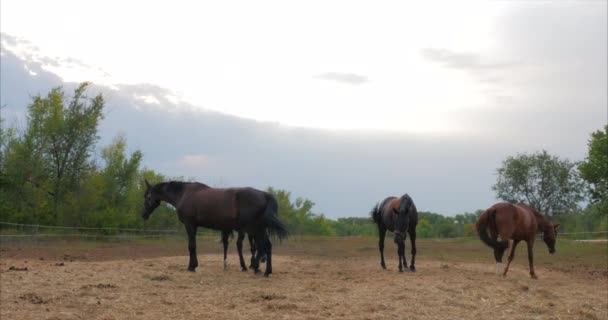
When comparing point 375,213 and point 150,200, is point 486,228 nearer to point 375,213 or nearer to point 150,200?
point 375,213

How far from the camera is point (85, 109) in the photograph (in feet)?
116

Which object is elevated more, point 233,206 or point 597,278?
point 233,206

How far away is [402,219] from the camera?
13125mm

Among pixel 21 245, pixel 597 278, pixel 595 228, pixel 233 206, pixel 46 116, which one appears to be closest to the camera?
pixel 233 206

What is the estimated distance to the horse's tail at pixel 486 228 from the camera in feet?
42.0

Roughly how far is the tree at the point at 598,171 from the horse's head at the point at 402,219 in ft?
55.3

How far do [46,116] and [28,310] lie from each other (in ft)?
95.1

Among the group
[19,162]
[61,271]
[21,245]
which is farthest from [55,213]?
[61,271]

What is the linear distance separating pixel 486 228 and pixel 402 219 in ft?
6.28

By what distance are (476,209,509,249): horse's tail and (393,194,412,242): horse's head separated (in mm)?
1589

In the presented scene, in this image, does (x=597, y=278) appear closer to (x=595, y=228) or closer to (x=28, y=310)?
(x=28, y=310)

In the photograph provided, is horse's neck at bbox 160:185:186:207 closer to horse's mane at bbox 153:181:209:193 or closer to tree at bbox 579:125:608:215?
horse's mane at bbox 153:181:209:193

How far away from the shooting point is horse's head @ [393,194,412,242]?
42.8ft

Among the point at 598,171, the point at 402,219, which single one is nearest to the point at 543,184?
the point at 598,171
